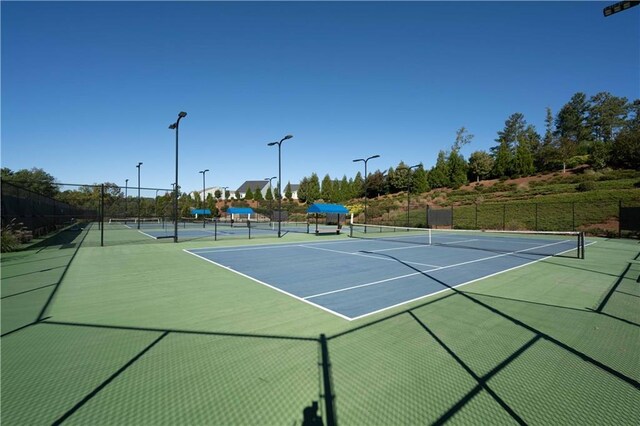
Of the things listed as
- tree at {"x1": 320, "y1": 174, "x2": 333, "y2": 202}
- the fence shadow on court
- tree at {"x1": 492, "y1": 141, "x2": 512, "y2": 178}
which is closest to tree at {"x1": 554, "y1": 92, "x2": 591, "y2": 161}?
tree at {"x1": 492, "y1": 141, "x2": 512, "y2": 178}

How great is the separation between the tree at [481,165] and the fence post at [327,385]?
65.5 m

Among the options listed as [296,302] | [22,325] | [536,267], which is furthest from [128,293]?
[536,267]

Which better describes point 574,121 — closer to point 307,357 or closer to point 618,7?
point 618,7

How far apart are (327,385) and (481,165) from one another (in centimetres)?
6661

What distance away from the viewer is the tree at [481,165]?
61.4m

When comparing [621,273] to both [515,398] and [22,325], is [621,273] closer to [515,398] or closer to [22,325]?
[515,398]

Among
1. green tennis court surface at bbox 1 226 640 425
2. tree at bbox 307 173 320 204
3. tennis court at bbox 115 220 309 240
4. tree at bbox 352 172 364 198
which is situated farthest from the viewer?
tree at bbox 307 173 320 204

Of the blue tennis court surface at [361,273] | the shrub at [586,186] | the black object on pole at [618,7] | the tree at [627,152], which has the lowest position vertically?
the blue tennis court surface at [361,273]

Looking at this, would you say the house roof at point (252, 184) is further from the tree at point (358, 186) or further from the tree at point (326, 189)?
the tree at point (358, 186)

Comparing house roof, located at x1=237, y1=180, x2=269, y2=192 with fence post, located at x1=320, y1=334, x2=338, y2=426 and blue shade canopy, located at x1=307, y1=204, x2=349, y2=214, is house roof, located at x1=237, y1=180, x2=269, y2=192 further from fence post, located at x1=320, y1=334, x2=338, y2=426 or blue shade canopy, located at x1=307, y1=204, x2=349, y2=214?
fence post, located at x1=320, y1=334, x2=338, y2=426

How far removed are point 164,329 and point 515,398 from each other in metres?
4.92

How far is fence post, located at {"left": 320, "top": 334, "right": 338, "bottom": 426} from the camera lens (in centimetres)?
301

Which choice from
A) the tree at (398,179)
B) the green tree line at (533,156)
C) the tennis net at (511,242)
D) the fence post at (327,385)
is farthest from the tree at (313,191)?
the fence post at (327,385)

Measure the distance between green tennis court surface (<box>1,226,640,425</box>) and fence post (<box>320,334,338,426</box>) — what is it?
0.03 metres
